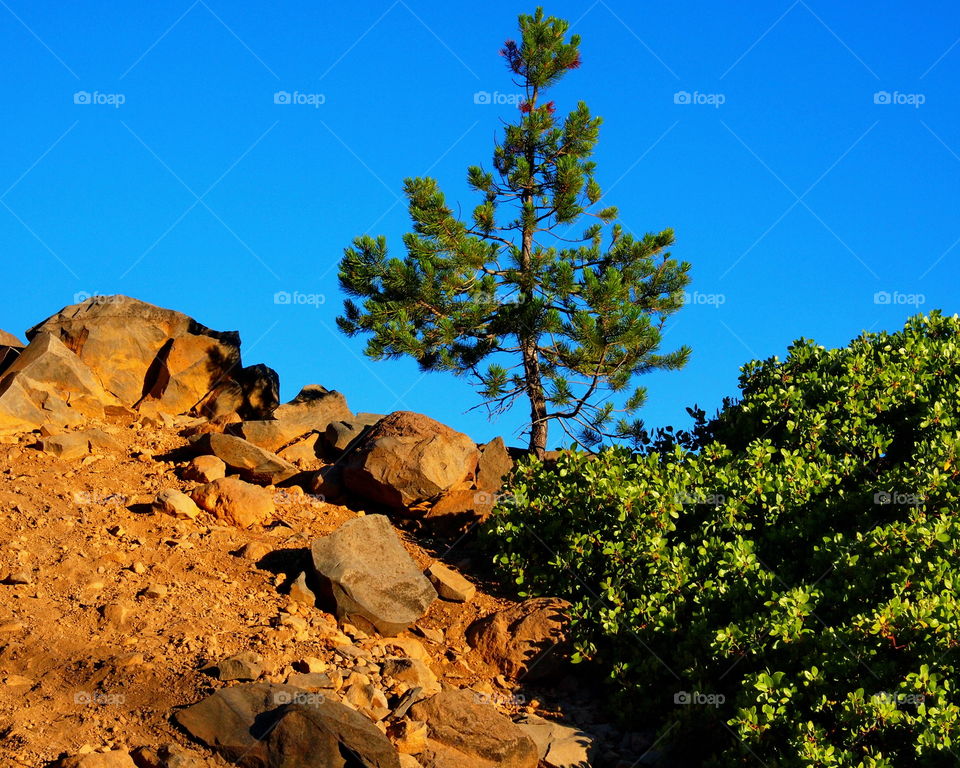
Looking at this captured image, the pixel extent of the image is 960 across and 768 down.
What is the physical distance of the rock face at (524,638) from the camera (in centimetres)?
916

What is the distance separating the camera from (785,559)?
9.24 m

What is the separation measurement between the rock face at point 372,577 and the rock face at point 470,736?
4.38 feet

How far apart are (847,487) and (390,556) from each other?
15.4 ft

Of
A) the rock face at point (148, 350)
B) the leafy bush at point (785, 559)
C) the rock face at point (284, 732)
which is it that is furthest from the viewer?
the rock face at point (148, 350)

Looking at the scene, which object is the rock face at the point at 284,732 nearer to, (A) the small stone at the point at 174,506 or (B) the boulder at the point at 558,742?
(B) the boulder at the point at 558,742

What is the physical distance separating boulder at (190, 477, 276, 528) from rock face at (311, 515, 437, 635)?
150cm

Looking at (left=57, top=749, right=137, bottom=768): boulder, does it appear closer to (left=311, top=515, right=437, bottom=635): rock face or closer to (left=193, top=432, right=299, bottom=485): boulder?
(left=311, top=515, right=437, bottom=635): rock face

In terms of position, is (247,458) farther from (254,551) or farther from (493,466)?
(493,466)

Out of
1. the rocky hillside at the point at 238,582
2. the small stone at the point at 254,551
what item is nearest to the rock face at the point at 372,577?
the rocky hillside at the point at 238,582

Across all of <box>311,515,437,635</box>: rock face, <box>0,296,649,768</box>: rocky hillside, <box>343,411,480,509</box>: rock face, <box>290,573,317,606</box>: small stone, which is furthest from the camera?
<box>343,411,480,509</box>: rock face

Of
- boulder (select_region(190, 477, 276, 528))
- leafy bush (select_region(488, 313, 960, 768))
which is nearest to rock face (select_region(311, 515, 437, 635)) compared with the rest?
leafy bush (select_region(488, 313, 960, 768))

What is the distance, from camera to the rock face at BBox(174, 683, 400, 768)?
22.2 feet

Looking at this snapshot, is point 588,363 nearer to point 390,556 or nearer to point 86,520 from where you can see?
point 390,556

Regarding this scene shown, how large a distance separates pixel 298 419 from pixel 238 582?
381cm
